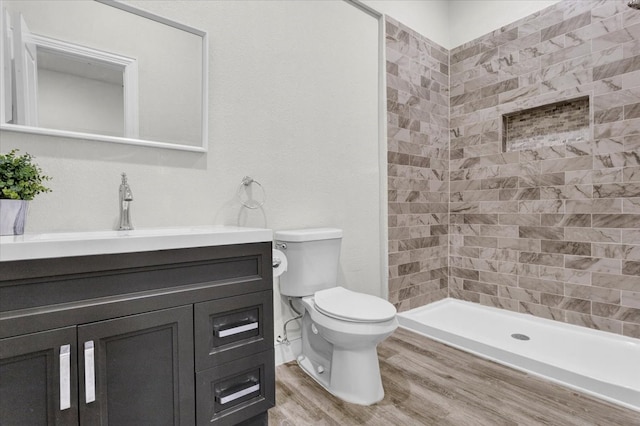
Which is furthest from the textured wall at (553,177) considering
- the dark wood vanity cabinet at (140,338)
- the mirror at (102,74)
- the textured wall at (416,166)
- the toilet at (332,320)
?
the mirror at (102,74)

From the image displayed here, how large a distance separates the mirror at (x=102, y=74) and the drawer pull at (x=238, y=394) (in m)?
1.17

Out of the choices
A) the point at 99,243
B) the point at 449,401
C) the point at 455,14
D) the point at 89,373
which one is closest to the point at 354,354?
the point at 449,401

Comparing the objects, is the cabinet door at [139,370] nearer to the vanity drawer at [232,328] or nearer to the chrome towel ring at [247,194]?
the vanity drawer at [232,328]

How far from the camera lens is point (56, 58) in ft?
4.63

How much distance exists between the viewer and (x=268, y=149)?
→ 2.04 metres

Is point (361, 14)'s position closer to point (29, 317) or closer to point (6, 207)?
point (6, 207)

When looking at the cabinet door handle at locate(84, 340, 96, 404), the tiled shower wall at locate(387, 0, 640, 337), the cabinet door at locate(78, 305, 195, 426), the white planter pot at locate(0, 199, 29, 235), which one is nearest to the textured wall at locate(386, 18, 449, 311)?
the tiled shower wall at locate(387, 0, 640, 337)

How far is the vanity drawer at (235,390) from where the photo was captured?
125 centimetres

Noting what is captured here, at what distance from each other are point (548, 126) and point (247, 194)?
7.76 feet

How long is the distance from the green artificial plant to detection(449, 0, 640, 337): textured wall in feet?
9.91

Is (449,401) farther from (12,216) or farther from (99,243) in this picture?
(12,216)

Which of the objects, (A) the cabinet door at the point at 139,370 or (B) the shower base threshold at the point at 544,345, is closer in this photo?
(A) the cabinet door at the point at 139,370

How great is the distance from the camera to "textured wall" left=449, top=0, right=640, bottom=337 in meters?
2.20

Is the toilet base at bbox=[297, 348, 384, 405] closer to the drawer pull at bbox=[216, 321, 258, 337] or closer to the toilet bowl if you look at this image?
the toilet bowl
